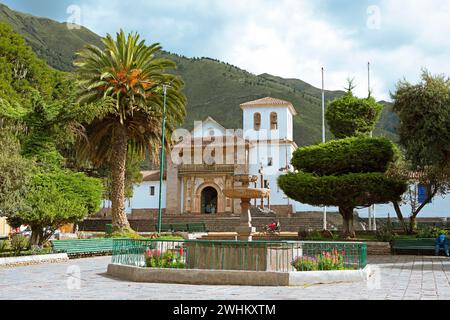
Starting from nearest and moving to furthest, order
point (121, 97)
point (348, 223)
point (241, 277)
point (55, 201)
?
point (241, 277)
point (55, 201)
point (121, 97)
point (348, 223)

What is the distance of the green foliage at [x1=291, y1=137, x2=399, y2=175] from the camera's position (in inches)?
921

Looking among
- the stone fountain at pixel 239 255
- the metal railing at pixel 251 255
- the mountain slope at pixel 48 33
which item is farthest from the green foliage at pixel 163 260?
the mountain slope at pixel 48 33

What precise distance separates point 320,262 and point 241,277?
6.11 ft

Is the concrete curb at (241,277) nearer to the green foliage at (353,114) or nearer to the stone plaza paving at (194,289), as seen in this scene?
the stone plaza paving at (194,289)

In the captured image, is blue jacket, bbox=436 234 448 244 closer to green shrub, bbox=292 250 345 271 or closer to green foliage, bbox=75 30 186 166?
green shrub, bbox=292 250 345 271

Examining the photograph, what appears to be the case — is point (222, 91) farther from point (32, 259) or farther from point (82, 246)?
point (32, 259)

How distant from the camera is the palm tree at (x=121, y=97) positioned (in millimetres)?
22984

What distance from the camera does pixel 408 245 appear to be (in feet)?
65.8

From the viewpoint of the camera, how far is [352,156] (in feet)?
77.2

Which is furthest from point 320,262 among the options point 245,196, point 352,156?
point 352,156

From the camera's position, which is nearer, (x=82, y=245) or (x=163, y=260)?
(x=163, y=260)

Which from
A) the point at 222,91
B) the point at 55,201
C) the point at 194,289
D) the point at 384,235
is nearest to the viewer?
the point at 194,289

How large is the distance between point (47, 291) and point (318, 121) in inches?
3771
